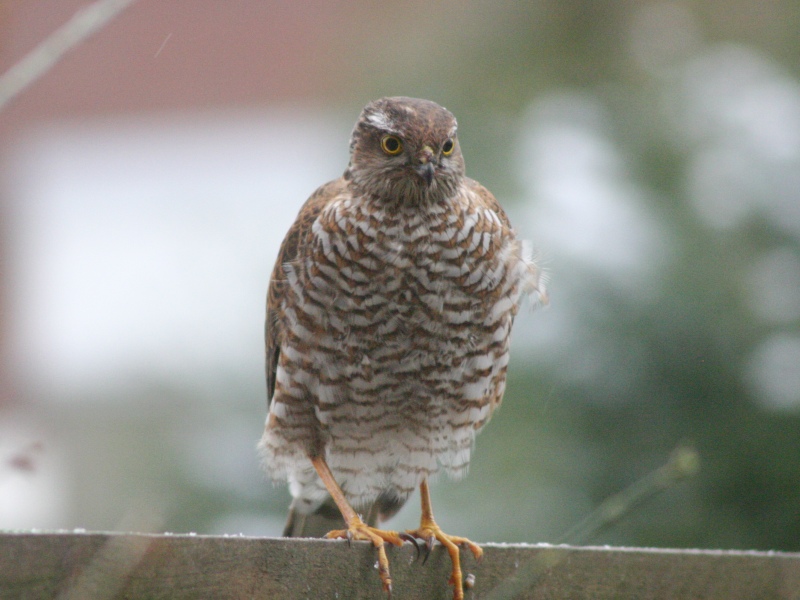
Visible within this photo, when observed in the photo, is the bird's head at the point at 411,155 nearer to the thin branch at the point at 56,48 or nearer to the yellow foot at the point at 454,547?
the yellow foot at the point at 454,547

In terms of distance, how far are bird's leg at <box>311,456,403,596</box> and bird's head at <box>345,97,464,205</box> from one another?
88cm

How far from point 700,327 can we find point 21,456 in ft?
11.3

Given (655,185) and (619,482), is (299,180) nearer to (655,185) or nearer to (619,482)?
(655,185)

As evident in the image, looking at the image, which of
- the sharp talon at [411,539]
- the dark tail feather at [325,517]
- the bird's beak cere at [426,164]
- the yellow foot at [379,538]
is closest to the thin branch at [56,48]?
the yellow foot at [379,538]

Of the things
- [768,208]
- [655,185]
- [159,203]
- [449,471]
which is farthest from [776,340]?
[159,203]

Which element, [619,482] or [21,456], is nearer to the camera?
[21,456]

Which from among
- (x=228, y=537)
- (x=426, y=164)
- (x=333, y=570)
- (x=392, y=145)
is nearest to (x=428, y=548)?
(x=333, y=570)

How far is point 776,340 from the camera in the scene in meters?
4.23

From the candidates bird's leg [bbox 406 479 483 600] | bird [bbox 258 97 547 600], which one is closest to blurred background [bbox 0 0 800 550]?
bird [bbox 258 97 547 600]

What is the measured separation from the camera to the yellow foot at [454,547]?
2523 mm

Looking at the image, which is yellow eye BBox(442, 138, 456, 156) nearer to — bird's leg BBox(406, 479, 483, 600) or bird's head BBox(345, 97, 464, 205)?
bird's head BBox(345, 97, 464, 205)

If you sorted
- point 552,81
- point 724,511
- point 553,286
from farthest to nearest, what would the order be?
point 552,81 → point 553,286 → point 724,511

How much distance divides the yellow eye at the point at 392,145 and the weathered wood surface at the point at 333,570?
43.6 inches

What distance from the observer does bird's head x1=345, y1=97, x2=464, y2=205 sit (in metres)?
2.99
